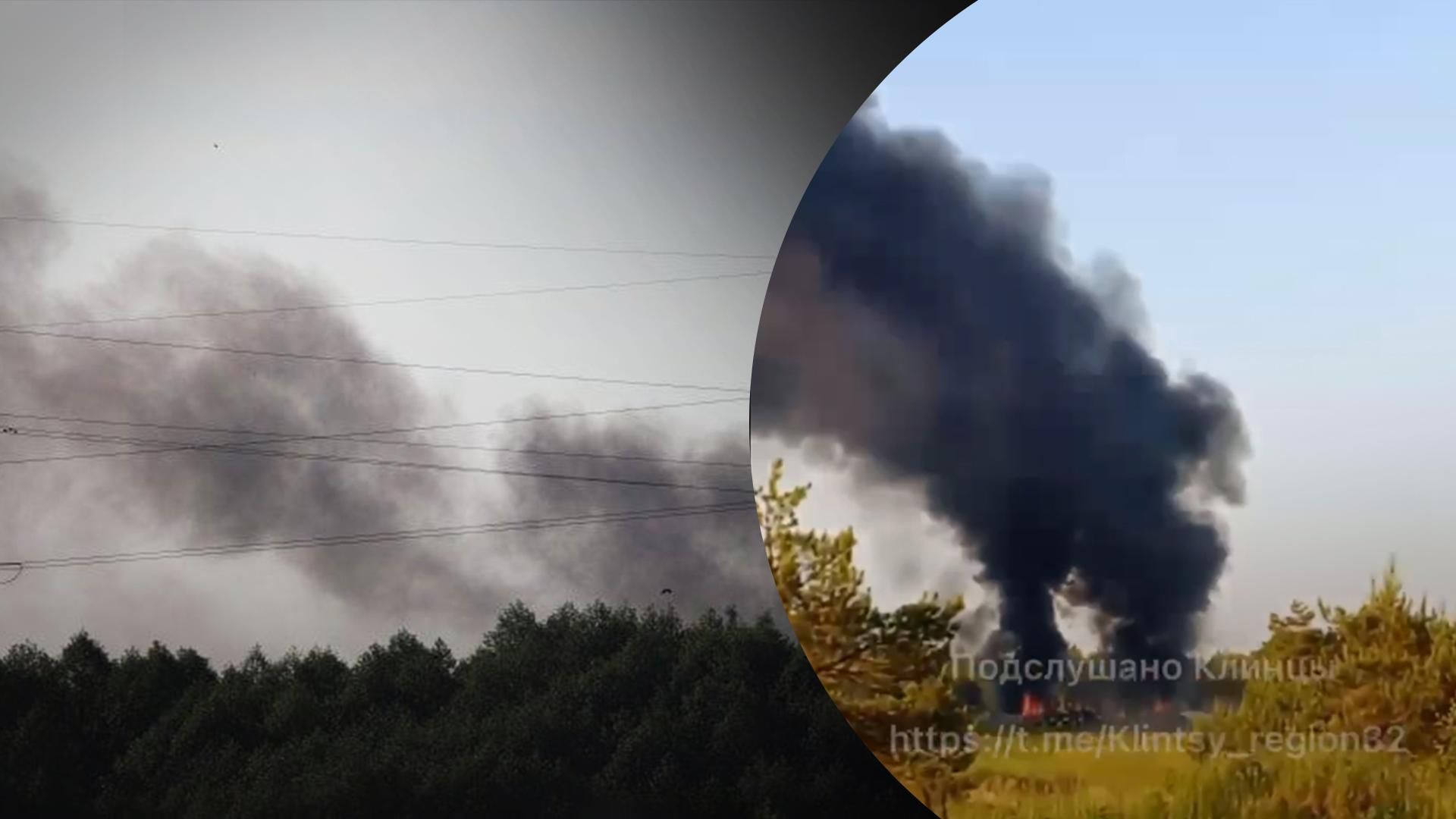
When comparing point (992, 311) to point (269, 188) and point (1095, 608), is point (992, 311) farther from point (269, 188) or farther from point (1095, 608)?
point (269, 188)

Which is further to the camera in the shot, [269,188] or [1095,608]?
[269,188]

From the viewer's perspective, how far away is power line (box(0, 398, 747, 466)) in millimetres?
3871

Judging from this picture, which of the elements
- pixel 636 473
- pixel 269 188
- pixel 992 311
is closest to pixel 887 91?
pixel 992 311

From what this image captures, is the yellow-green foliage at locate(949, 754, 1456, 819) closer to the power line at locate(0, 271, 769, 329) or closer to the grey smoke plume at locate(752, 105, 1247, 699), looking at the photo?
the grey smoke plume at locate(752, 105, 1247, 699)

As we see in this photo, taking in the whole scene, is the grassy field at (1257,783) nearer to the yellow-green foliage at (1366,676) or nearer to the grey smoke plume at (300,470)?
the yellow-green foliage at (1366,676)

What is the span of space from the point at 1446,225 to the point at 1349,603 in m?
0.89

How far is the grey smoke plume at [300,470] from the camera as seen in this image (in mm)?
3863

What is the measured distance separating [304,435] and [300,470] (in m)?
0.09

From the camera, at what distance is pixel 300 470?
153 inches

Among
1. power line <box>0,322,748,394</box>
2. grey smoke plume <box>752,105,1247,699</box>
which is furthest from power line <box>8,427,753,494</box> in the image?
grey smoke plume <box>752,105,1247,699</box>

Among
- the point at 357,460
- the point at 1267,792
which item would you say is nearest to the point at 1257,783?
the point at 1267,792

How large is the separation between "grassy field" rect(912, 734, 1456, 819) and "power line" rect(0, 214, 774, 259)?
1.41 m

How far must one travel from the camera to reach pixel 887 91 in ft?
12.1

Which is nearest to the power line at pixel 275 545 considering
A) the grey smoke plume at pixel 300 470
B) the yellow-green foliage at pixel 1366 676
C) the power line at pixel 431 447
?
the grey smoke plume at pixel 300 470
